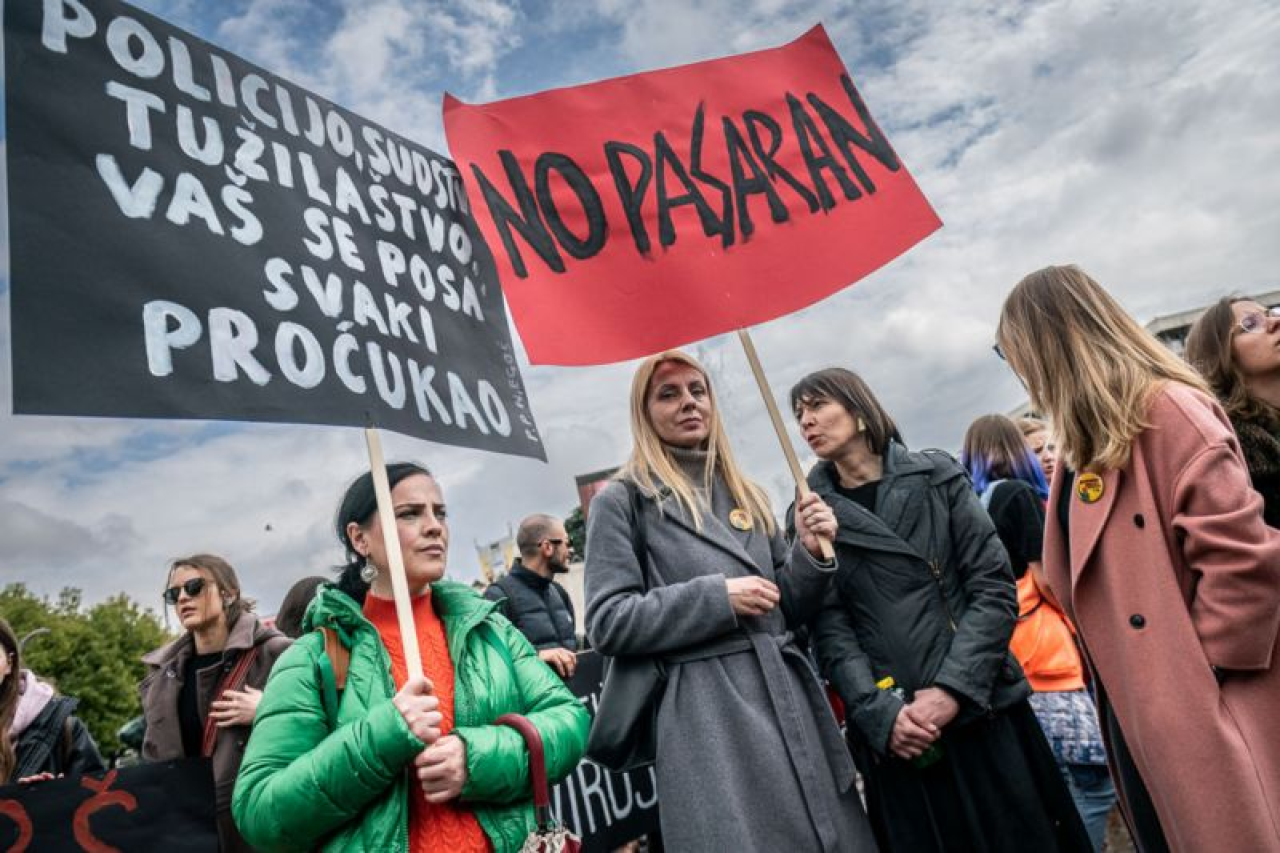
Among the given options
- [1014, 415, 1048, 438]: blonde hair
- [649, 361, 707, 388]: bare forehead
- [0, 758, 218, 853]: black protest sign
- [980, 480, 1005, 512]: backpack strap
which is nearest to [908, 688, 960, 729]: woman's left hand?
[649, 361, 707, 388]: bare forehead

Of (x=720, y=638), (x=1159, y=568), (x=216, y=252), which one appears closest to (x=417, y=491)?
(x=216, y=252)

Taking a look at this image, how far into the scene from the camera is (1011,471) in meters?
4.52

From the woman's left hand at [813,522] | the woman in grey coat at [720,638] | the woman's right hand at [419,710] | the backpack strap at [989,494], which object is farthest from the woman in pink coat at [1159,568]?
the woman's right hand at [419,710]

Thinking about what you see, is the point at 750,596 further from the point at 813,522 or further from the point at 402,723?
the point at 402,723

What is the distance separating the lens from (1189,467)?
7.43 ft

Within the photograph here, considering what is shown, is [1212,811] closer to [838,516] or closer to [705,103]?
[838,516]

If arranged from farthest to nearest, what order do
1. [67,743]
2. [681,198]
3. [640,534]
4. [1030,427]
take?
[1030,427] → [67,743] → [681,198] → [640,534]

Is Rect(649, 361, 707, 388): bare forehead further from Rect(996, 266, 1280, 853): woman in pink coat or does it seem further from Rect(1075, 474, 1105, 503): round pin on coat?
Rect(1075, 474, 1105, 503): round pin on coat

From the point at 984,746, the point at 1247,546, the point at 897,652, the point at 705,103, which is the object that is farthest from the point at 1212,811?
the point at 705,103

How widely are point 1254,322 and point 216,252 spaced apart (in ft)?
11.8

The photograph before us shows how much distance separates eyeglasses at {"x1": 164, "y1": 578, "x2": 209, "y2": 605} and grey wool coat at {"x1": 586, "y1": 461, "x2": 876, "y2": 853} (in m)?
2.24

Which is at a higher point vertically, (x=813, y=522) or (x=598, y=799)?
(x=813, y=522)

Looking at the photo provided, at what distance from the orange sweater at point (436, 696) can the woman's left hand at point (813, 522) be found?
4.35ft

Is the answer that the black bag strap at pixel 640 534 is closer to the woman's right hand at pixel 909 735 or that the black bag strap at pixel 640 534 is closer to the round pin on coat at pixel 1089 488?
the woman's right hand at pixel 909 735
